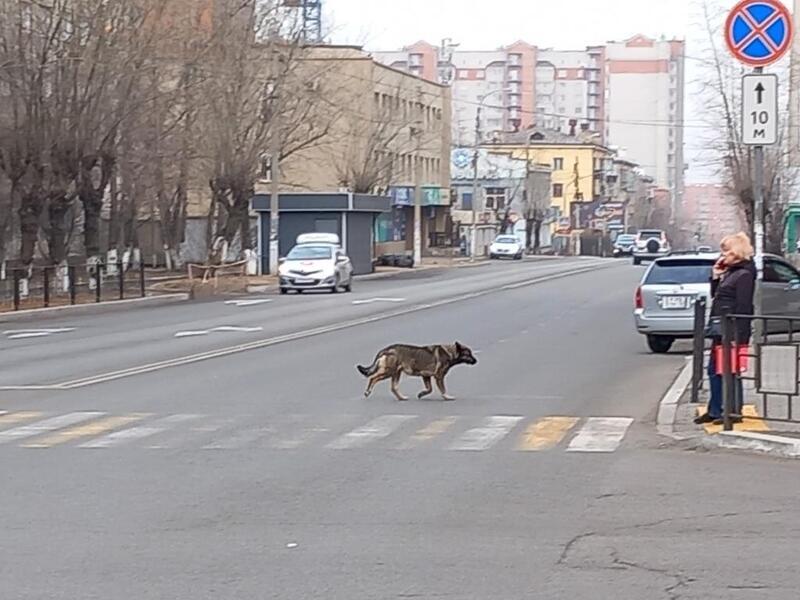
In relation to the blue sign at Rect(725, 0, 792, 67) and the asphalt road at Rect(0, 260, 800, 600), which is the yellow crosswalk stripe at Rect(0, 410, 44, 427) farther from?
the blue sign at Rect(725, 0, 792, 67)

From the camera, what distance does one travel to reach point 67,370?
2061cm

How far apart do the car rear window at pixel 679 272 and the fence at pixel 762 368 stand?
10.4 metres

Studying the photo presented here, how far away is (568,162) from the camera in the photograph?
141000 millimetres

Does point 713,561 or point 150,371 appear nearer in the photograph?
point 713,561

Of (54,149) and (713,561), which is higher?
(54,149)

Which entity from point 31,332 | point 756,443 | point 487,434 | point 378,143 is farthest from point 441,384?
point 378,143

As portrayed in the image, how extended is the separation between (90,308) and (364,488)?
2843 cm

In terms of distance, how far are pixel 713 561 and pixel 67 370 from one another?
14082 mm

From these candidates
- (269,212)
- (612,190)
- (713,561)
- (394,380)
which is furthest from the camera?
(612,190)

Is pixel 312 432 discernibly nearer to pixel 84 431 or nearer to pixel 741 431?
pixel 84 431

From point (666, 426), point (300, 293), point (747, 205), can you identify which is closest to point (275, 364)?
point (666, 426)

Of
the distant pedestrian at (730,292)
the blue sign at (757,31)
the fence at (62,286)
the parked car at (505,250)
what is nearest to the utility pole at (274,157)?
the fence at (62,286)

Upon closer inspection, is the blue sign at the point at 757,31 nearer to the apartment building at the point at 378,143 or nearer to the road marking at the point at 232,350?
the road marking at the point at 232,350

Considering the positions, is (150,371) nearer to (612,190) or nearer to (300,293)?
(300,293)
